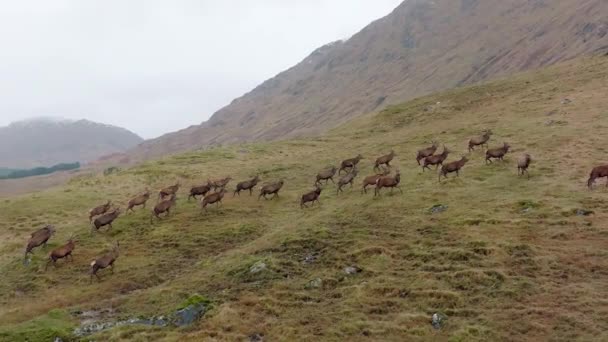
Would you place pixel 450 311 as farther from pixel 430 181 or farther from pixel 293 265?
pixel 430 181

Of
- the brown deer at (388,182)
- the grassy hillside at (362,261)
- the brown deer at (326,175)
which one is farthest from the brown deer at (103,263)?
the brown deer at (326,175)

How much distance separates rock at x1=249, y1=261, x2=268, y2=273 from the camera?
21.2 meters

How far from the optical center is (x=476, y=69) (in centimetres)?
18762

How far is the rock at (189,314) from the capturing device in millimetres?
18266

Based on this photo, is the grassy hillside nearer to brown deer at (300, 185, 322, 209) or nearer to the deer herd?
the deer herd

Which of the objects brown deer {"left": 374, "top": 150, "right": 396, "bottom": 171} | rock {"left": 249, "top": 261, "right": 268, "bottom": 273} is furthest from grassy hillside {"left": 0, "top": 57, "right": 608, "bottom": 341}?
brown deer {"left": 374, "top": 150, "right": 396, "bottom": 171}

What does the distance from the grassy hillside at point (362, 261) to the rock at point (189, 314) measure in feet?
1.38

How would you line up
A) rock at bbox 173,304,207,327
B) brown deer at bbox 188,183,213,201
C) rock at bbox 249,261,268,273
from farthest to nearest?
brown deer at bbox 188,183,213,201 → rock at bbox 249,261,268,273 → rock at bbox 173,304,207,327

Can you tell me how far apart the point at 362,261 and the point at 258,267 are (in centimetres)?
399

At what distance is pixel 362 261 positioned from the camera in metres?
21.2

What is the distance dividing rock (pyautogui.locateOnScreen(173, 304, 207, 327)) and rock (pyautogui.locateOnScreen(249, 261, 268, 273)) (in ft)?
9.61

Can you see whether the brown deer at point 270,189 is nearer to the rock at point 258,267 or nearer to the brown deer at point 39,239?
the brown deer at point 39,239

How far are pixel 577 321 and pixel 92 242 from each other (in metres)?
22.6

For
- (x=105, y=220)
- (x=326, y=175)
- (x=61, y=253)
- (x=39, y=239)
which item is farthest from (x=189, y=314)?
(x=326, y=175)
